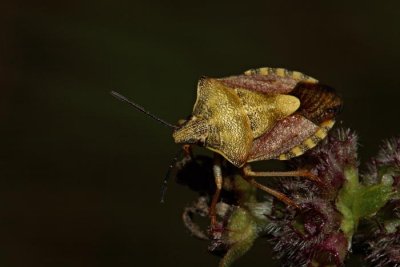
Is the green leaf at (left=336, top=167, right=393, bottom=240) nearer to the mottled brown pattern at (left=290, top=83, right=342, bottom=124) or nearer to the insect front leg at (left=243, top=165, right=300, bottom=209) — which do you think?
the insect front leg at (left=243, top=165, right=300, bottom=209)

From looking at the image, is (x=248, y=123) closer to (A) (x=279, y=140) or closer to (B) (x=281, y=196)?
(A) (x=279, y=140)

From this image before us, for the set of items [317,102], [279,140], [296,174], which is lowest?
[296,174]

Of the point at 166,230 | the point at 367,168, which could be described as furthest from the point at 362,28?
the point at 367,168

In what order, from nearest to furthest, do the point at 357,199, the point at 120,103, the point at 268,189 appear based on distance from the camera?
the point at 357,199
the point at 268,189
the point at 120,103

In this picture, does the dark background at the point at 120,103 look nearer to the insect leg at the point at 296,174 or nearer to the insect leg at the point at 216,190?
the insect leg at the point at 216,190

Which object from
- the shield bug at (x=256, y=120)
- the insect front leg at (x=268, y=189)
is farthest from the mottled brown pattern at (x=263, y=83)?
the insect front leg at (x=268, y=189)

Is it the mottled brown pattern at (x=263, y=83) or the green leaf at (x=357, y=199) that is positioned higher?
the mottled brown pattern at (x=263, y=83)

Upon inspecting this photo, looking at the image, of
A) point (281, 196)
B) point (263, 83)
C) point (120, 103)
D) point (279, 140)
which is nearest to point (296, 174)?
point (281, 196)
